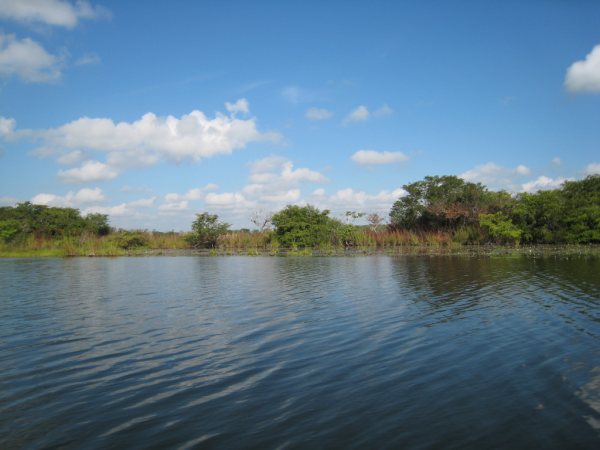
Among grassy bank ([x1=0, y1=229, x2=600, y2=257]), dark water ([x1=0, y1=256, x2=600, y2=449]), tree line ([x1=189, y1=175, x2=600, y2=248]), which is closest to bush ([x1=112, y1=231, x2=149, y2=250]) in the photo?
grassy bank ([x1=0, y1=229, x2=600, y2=257])

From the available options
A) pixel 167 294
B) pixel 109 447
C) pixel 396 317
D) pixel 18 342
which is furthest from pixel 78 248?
pixel 109 447

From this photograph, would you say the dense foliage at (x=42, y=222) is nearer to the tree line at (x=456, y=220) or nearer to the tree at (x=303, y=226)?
the tree line at (x=456, y=220)

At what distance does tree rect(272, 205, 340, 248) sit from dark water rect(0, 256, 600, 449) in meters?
33.1

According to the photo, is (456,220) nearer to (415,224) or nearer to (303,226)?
(415,224)

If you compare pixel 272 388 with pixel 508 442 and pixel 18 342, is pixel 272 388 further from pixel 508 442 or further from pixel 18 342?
pixel 18 342

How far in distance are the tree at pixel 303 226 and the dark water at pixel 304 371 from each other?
33.1 m

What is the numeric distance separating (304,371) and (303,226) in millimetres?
40364

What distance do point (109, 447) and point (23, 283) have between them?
1797 centimetres

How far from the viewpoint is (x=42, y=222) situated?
5288 cm

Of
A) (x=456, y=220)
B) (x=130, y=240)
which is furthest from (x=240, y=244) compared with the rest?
(x=456, y=220)

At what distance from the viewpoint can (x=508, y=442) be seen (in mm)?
4586

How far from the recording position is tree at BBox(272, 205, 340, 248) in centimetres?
4750

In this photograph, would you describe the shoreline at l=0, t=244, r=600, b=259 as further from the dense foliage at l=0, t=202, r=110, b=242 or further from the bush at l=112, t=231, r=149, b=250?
the dense foliage at l=0, t=202, r=110, b=242

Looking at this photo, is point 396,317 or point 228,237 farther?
point 228,237
